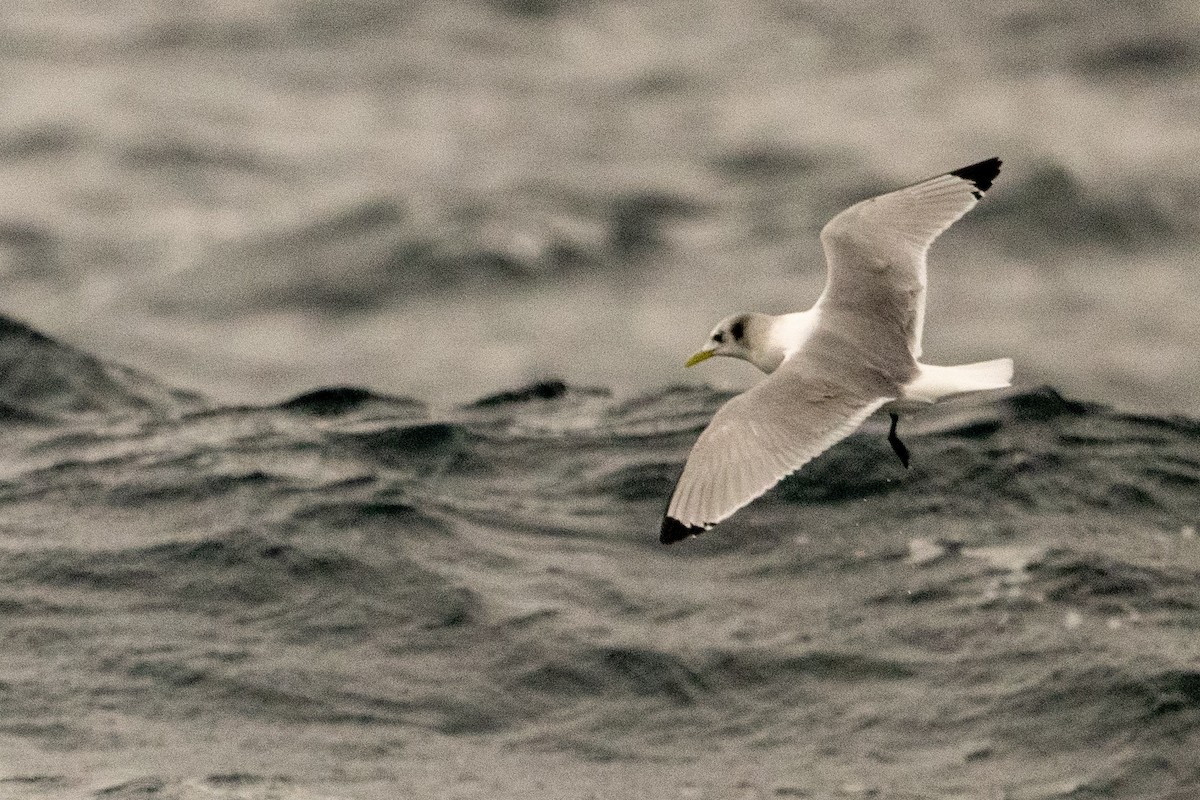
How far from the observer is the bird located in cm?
830

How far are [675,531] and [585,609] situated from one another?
2.72 m

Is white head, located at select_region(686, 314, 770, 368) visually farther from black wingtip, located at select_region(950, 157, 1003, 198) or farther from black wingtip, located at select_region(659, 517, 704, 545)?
black wingtip, located at select_region(659, 517, 704, 545)

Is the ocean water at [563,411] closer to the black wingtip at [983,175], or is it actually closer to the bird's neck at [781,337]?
the bird's neck at [781,337]

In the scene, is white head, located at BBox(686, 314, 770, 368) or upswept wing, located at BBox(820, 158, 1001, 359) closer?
upswept wing, located at BBox(820, 158, 1001, 359)

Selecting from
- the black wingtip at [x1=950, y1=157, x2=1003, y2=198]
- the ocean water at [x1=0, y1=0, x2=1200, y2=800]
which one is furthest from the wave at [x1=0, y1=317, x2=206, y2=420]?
the black wingtip at [x1=950, y1=157, x2=1003, y2=198]

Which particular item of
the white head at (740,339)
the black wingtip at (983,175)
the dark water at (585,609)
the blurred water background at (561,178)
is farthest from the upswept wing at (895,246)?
the blurred water background at (561,178)

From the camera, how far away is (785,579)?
11.0m

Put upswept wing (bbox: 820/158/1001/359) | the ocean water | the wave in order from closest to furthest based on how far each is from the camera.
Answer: upswept wing (bbox: 820/158/1001/359)
the ocean water
the wave

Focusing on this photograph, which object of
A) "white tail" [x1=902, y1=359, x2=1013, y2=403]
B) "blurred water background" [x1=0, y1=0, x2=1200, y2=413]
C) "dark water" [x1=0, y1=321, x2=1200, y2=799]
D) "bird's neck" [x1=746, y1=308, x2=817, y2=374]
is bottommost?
"dark water" [x1=0, y1=321, x2=1200, y2=799]

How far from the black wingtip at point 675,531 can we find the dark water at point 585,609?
5.02 feet

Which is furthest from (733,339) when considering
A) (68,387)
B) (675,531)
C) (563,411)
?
(68,387)

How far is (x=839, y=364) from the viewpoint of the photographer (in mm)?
8922

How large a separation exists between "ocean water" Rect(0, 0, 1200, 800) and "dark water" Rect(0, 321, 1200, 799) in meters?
0.03

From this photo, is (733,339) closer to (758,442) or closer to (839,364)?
(839,364)
